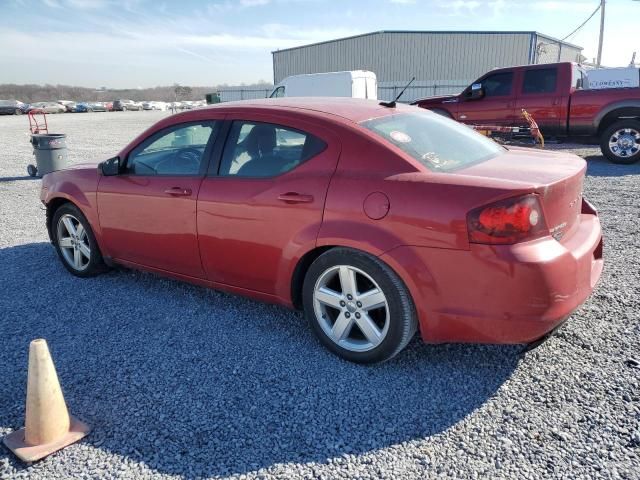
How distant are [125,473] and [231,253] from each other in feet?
5.21

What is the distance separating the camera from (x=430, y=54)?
3444cm

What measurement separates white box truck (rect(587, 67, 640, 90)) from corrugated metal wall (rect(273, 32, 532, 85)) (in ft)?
68.9

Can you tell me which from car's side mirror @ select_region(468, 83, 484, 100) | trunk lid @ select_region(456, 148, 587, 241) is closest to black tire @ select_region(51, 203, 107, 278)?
trunk lid @ select_region(456, 148, 587, 241)

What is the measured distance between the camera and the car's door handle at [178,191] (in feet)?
12.3

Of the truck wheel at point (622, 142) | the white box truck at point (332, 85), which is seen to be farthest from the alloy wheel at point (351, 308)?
the white box truck at point (332, 85)

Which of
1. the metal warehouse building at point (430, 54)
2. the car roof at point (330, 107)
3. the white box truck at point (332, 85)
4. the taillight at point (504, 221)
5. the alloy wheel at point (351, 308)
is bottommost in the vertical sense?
the alloy wheel at point (351, 308)

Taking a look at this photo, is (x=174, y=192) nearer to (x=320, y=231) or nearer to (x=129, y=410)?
(x=320, y=231)

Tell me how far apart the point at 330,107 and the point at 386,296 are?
1.40 meters

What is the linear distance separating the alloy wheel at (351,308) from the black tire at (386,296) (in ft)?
0.08

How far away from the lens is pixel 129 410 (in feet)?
9.12

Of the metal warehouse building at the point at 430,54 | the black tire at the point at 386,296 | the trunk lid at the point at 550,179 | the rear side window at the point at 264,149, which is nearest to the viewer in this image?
the trunk lid at the point at 550,179

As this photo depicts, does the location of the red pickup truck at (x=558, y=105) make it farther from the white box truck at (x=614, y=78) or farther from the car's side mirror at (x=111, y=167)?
the car's side mirror at (x=111, y=167)

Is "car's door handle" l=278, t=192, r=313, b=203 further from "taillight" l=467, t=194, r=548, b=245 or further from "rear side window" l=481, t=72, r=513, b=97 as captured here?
"rear side window" l=481, t=72, r=513, b=97

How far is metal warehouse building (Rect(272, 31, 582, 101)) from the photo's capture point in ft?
106
